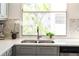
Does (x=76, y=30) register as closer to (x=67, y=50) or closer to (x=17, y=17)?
(x=67, y=50)

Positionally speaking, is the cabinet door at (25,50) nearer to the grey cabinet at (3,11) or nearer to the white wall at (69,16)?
the grey cabinet at (3,11)

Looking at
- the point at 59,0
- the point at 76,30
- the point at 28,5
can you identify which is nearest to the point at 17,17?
the point at 28,5

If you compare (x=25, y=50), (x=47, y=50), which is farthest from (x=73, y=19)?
(x=25, y=50)

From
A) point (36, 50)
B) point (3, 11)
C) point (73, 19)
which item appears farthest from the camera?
point (73, 19)

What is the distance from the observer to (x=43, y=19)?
4262 mm

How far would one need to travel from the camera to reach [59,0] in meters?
1.40

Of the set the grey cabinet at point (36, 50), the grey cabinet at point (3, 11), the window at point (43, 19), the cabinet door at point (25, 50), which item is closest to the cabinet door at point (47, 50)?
the grey cabinet at point (36, 50)

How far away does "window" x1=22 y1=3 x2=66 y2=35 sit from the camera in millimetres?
4246

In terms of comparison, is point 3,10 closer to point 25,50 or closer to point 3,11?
point 3,11

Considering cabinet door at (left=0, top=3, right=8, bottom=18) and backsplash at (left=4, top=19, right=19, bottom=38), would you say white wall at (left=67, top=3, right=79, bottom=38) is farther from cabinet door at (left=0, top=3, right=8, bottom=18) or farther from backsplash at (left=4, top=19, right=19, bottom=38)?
cabinet door at (left=0, top=3, right=8, bottom=18)

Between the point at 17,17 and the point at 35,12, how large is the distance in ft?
1.45

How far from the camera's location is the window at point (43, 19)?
13.9 feet

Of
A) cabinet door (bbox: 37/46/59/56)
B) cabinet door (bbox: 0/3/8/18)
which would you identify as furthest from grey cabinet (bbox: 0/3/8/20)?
cabinet door (bbox: 37/46/59/56)

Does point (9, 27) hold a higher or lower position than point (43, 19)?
lower
